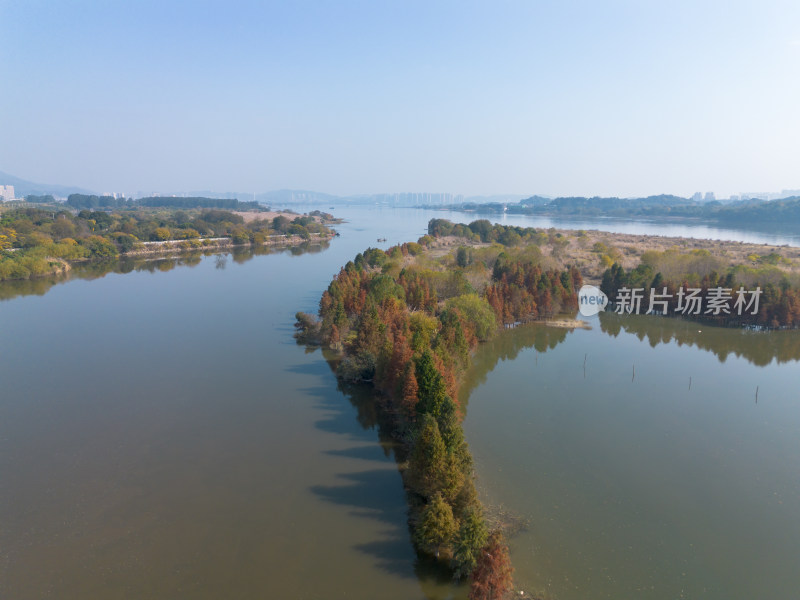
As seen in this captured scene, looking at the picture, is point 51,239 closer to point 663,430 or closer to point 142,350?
point 142,350

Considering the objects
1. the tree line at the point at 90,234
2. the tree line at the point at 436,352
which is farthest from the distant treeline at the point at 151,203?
the tree line at the point at 436,352

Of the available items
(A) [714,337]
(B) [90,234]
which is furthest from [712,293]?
(B) [90,234]

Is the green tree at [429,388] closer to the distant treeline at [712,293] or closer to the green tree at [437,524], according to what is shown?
the green tree at [437,524]

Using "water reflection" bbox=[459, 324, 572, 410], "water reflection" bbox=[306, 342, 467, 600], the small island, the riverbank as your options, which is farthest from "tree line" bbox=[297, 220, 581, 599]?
the small island

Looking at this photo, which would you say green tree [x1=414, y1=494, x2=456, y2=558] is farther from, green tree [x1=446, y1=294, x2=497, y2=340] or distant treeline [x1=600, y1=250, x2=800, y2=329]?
distant treeline [x1=600, y1=250, x2=800, y2=329]

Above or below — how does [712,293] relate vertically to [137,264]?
above

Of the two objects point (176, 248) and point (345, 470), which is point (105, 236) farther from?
point (345, 470)
